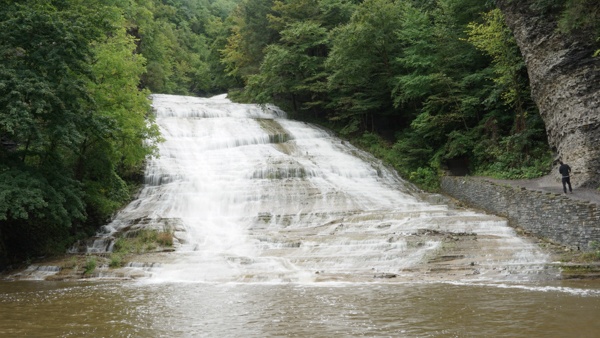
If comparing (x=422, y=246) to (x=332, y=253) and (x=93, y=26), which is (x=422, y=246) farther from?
(x=93, y=26)

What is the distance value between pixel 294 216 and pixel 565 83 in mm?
10919

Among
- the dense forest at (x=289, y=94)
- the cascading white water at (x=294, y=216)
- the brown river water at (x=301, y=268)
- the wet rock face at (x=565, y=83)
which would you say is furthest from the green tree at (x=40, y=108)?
the wet rock face at (x=565, y=83)

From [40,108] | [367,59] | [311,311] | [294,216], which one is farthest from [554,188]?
[40,108]

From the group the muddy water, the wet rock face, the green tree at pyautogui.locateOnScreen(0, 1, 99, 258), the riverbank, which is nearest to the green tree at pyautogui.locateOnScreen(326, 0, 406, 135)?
the wet rock face

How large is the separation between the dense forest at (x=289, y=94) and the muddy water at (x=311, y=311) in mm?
4960

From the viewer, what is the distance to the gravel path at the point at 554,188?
43.7 feet

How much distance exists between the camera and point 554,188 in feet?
50.8

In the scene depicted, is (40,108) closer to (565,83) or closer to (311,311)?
(311,311)

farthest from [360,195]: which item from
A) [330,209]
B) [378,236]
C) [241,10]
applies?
[241,10]

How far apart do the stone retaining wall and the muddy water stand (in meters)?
2.51

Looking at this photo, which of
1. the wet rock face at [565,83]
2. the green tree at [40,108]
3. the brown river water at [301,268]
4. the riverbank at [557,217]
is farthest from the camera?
the wet rock face at [565,83]

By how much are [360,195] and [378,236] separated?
19.2 ft

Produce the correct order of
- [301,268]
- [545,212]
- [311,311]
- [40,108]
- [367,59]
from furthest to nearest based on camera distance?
[367,59]
[545,212]
[40,108]
[301,268]
[311,311]

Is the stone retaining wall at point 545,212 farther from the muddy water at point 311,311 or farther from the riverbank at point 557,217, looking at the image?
the muddy water at point 311,311
